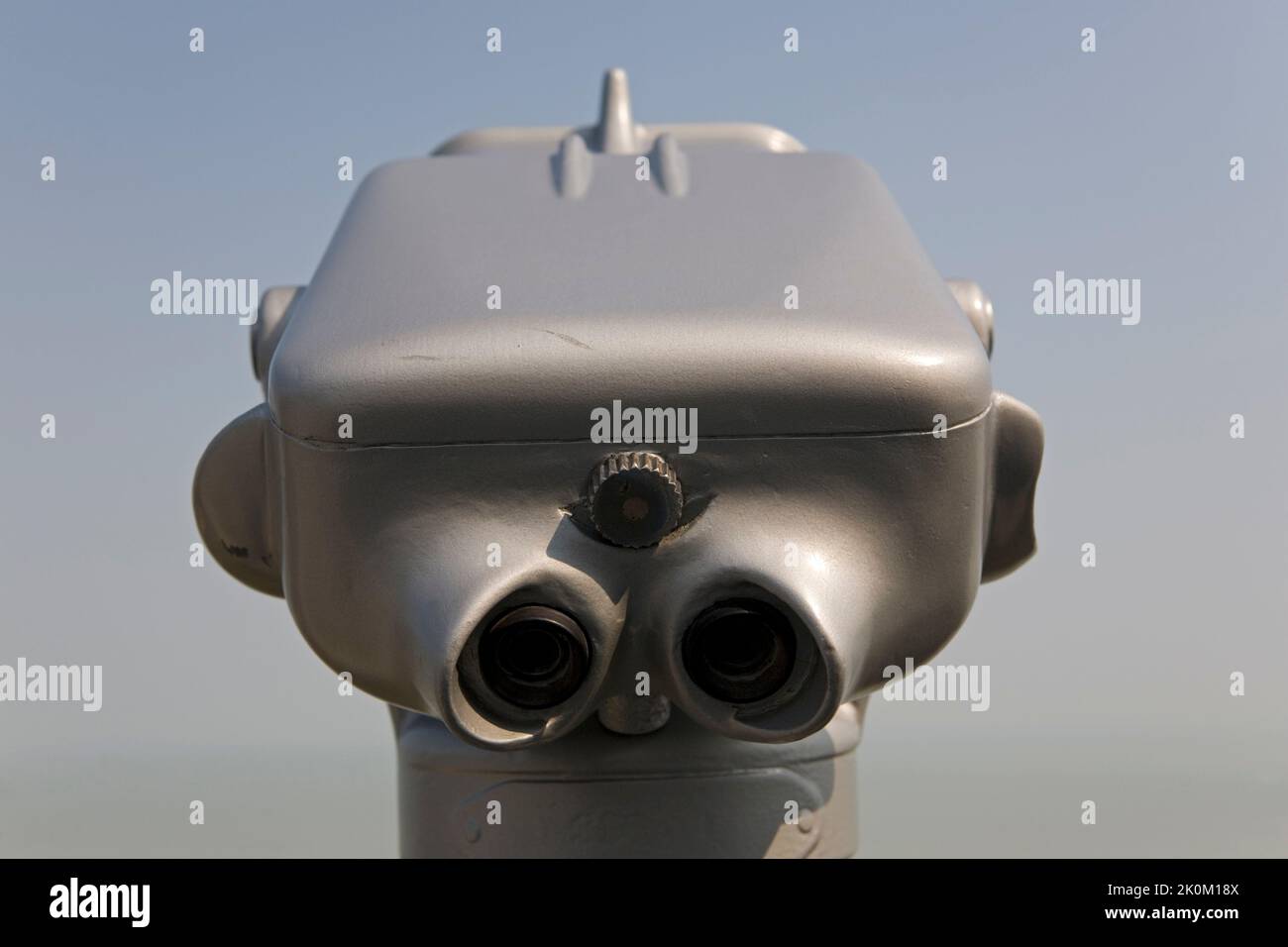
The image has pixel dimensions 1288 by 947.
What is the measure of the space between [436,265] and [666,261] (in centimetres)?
56

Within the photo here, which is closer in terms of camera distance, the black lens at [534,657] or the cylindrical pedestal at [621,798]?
the black lens at [534,657]

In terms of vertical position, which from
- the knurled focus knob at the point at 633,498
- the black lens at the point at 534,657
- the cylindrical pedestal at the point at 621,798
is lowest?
the cylindrical pedestal at the point at 621,798

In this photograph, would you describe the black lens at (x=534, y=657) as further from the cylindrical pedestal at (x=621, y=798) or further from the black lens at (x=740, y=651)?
the cylindrical pedestal at (x=621, y=798)

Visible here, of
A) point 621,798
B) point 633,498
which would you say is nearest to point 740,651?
point 633,498

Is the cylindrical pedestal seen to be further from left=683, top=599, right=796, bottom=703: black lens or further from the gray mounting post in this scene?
left=683, top=599, right=796, bottom=703: black lens

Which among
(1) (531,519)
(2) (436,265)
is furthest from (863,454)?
(2) (436,265)

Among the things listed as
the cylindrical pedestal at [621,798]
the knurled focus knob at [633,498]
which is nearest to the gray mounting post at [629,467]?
the knurled focus knob at [633,498]

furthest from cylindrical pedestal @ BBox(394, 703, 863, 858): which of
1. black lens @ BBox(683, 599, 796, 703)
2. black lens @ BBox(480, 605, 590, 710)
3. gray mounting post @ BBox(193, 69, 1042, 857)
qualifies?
black lens @ BBox(683, 599, 796, 703)

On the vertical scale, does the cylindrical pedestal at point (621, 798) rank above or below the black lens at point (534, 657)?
below

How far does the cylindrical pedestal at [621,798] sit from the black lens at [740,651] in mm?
921

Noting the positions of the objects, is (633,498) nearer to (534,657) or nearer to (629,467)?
(629,467)

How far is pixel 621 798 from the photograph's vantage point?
16.0ft

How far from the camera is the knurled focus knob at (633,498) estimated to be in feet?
13.0

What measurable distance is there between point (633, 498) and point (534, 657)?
405 mm
